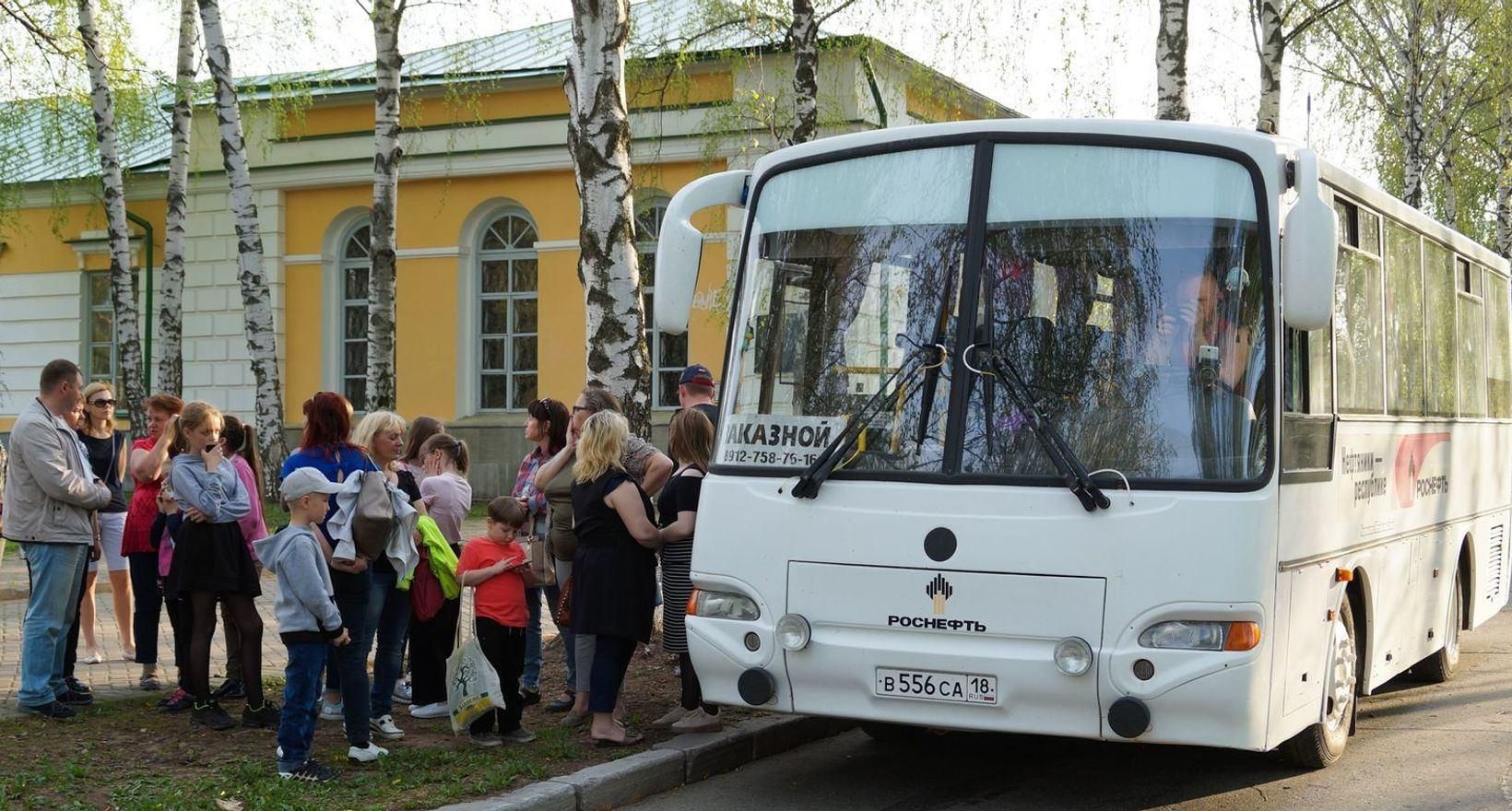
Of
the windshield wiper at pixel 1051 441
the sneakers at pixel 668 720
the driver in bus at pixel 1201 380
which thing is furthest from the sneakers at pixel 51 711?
the driver in bus at pixel 1201 380

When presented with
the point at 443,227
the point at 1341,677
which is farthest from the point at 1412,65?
the point at 1341,677

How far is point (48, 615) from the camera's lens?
28.3ft

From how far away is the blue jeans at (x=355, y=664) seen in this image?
745cm

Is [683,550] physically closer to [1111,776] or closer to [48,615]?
[1111,776]

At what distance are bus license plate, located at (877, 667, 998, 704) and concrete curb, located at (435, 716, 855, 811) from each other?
136 cm

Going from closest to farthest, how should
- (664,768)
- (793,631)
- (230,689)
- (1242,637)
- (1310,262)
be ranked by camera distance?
(1242,637) → (1310,262) → (793,631) → (664,768) → (230,689)

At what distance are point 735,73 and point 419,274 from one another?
7.18 metres

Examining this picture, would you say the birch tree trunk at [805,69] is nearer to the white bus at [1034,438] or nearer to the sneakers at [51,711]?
the white bus at [1034,438]

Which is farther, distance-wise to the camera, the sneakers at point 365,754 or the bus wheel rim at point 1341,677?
the bus wheel rim at point 1341,677

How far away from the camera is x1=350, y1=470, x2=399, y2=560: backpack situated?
761 cm

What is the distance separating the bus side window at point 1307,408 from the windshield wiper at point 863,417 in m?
1.48

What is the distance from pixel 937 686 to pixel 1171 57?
9877 millimetres

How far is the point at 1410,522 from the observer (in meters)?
9.41

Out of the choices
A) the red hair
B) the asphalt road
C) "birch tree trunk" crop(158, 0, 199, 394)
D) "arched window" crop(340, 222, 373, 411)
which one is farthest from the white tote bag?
"arched window" crop(340, 222, 373, 411)
